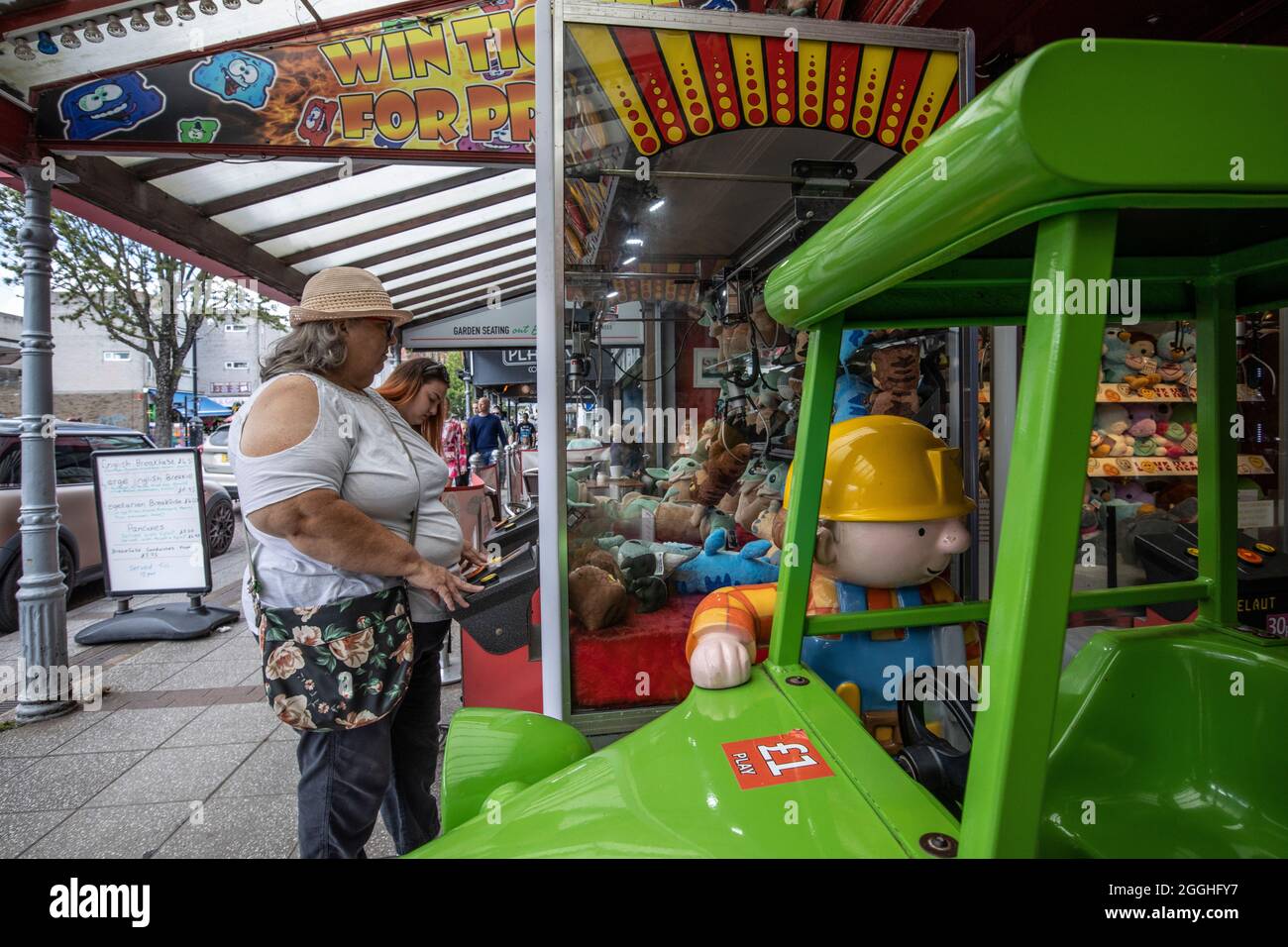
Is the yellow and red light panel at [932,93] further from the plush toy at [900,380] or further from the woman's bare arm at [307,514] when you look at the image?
the woman's bare arm at [307,514]

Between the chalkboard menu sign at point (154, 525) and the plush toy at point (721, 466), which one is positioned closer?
the plush toy at point (721, 466)

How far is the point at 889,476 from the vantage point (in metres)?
1.49

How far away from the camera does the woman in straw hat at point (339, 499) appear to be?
1525mm

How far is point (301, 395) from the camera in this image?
1.58 m

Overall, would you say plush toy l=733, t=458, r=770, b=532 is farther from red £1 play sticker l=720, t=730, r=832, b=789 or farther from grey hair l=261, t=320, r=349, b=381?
red £1 play sticker l=720, t=730, r=832, b=789

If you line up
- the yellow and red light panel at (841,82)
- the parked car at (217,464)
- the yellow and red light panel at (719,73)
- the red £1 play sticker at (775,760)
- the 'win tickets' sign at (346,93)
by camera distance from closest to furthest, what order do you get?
1. the red £1 play sticker at (775,760)
2. the yellow and red light panel at (719,73)
3. the yellow and red light panel at (841,82)
4. the 'win tickets' sign at (346,93)
5. the parked car at (217,464)

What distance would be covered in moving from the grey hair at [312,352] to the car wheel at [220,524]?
7.45 meters

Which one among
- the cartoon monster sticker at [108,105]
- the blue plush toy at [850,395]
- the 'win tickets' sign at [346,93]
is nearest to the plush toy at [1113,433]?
the blue plush toy at [850,395]

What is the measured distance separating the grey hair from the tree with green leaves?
10.5 metres

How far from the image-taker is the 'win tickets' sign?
3.26 meters

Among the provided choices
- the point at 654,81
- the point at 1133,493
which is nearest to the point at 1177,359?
the point at 1133,493

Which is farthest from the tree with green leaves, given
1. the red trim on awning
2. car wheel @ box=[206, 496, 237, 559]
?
the red trim on awning

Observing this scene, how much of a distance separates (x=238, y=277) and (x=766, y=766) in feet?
19.3

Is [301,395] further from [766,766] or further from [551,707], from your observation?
[551,707]
